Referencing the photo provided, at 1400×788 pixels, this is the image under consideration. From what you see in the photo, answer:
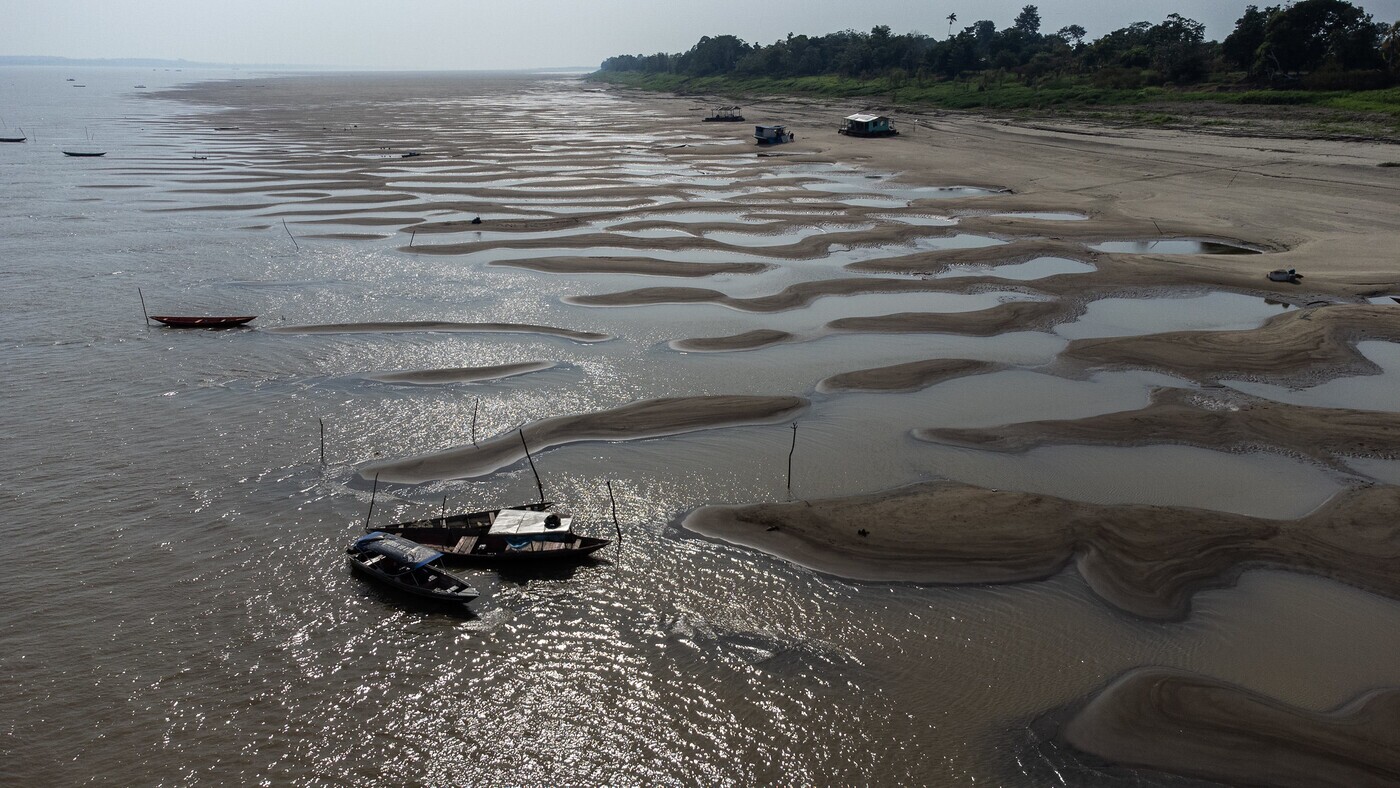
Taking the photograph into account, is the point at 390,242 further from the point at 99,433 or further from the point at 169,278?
the point at 99,433

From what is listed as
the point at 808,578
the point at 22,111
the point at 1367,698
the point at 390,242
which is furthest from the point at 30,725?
the point at 22,111

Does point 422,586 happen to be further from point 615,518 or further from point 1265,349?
point 1265,349

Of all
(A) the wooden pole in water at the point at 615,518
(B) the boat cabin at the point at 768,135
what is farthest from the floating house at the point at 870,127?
(A) the wooden pole in water at the point at 615,518

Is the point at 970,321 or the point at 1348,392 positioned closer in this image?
the point at 1348,392

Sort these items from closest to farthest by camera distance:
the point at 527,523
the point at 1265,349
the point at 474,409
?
1. the point at 527,523
2. the point at 474,409
3. the point at 1265,349

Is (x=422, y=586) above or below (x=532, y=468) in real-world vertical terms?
below

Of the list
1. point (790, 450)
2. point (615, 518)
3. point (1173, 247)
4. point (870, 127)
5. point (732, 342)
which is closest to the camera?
point (615, 518)

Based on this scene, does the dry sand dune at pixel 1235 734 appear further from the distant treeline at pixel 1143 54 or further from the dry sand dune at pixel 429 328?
the distant treeline at pixel 1143 54

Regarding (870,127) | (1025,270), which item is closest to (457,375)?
(1025,270)

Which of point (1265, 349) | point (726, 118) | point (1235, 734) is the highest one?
point (726, 118)
